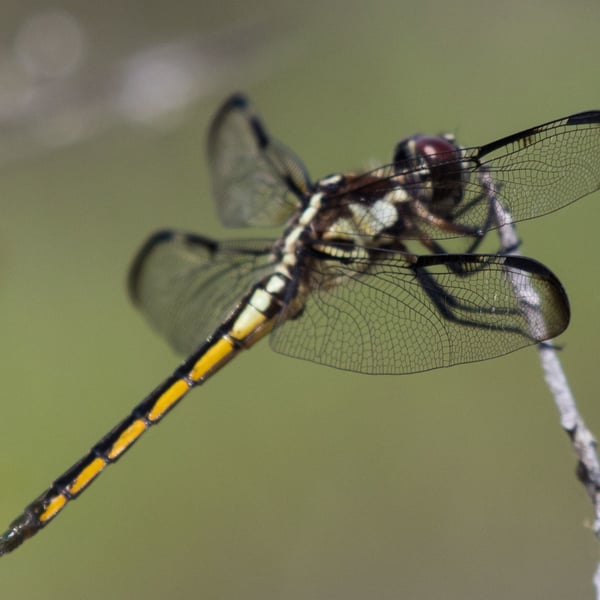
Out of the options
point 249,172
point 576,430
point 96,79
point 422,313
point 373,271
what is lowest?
point 576,430

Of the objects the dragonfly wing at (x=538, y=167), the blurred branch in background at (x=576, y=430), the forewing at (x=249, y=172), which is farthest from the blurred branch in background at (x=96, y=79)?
the blurred branch in background at (x=576, y=430)

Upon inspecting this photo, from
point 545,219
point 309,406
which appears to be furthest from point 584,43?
point 309,406

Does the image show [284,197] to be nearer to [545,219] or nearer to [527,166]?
[527,166]

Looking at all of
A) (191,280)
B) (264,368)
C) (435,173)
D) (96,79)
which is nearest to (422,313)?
(435,173)

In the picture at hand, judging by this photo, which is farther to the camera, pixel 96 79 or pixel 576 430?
pixel 96 79

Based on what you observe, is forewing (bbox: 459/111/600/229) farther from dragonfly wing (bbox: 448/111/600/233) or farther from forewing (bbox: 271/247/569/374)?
forewing (bbox: 271/247/569/374)

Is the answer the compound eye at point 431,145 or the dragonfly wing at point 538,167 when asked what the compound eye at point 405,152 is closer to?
the compound eye at point 431,145

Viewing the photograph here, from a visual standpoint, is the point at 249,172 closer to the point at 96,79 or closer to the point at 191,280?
the point at 191,280
